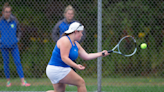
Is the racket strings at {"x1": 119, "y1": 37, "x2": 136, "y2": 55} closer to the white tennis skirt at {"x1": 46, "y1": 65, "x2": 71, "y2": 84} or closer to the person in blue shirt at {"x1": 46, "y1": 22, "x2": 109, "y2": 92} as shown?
the person in blue shirt at {"x1": 46, "y1": 22, "x2": 109, "y2": 92}

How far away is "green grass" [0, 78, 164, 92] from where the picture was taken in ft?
18.0

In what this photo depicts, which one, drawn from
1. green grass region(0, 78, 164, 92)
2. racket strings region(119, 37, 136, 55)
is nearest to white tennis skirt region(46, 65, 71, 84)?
green grass region(0, 78, 164, 92)

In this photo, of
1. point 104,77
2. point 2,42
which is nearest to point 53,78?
point 2,42

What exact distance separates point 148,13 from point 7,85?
4000 millimetres

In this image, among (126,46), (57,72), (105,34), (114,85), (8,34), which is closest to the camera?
(57,72)

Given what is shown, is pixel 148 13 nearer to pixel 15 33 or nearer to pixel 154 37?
pixel 154 37

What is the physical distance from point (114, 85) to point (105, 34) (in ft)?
4.63

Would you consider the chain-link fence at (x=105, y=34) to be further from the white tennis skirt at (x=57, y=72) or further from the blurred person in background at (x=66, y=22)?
the white tennis skirt at (x=57, y=72)

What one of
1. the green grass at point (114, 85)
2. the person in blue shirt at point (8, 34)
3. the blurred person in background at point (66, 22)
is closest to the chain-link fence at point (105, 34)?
the green grass at point (114, 85)

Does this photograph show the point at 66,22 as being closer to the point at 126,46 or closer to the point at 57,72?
the point at 57,72

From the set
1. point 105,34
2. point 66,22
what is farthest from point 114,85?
point 66,22

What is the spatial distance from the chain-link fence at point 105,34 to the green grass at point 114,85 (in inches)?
1.0

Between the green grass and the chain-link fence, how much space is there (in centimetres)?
2

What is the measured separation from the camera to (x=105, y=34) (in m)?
6.52
